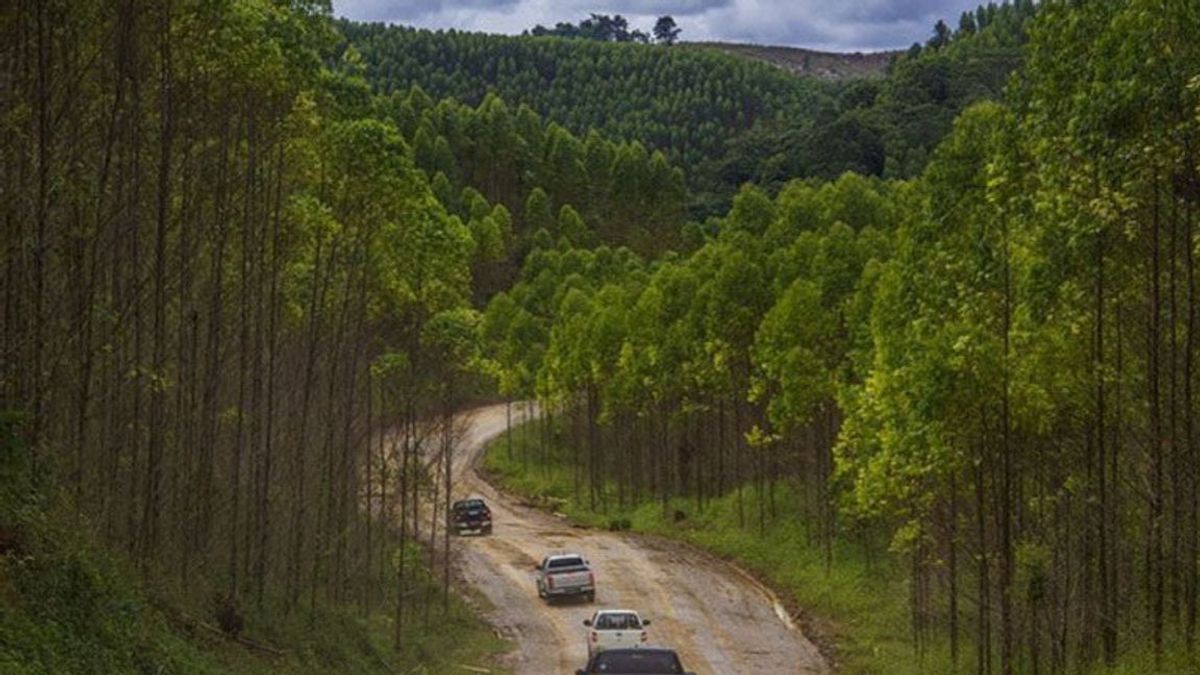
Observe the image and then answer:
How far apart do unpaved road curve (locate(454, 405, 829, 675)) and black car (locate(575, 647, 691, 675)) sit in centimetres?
924

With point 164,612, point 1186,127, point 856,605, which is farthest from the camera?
point 856,605

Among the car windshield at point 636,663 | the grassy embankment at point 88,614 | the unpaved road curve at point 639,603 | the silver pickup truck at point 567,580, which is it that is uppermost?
the grassy embankment at point 88,614

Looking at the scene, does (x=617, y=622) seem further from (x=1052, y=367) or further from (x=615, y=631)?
(x=1052, y=367)

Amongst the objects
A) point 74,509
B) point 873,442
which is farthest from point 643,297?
point 74,509

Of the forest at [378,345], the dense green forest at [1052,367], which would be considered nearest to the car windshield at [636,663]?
the forest at [378,345]

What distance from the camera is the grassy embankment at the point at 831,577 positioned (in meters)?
32.4

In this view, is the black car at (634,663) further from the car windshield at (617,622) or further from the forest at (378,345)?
the car windshield at (617,622)

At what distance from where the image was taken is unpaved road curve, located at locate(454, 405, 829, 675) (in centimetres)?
3631

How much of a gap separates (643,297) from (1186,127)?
43.4 m

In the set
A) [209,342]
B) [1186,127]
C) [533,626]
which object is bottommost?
[533,626]

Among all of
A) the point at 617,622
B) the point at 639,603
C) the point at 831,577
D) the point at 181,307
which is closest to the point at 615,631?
the point at 617,622

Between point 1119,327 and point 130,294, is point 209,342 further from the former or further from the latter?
point 1119,327

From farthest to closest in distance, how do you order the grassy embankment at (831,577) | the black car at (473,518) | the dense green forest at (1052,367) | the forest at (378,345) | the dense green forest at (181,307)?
the black car at (473,518), the grassy embankment at (831,577), the dense green forest at (1052,367), the forest at (378,345), the dense green forest at (181,307)

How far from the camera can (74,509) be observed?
60.3 ft
